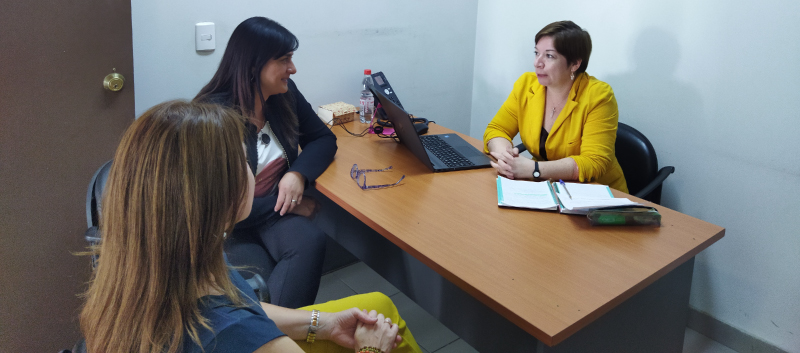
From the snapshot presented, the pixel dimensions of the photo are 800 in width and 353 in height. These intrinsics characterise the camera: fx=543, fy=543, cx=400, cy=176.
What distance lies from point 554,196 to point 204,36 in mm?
1417

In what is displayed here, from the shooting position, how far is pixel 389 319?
1.31 meters

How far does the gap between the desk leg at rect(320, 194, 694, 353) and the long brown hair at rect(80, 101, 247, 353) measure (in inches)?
27.7

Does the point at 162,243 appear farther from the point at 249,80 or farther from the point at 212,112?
the point at 249,80

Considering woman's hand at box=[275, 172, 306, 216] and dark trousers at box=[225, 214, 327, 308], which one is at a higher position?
woman's hand at box=[275, 172, 306, 216]

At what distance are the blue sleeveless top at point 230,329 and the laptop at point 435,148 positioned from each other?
98cm

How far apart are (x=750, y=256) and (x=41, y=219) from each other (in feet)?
8.17

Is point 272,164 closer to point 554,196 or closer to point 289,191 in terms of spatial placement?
point 289,191

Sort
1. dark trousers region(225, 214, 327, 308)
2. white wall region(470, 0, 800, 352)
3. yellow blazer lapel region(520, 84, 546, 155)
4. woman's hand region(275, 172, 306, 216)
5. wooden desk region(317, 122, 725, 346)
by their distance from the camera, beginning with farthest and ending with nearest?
yellow blazer lapel region(520, 84, 546, 155) < white wall region(470, 0, 800, 352) < woman's hand region(275, 172, 306, 216) < dark trousers region(225, 214, 327, 308) < wooden desk region(317, 122, 725, 346)

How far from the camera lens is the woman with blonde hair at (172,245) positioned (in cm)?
83

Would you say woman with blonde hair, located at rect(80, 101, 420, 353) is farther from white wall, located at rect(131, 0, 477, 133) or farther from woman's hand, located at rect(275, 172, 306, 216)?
white wall, located at rect(131, 0, 477, 133)

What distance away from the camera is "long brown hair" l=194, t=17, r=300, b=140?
5.72ft

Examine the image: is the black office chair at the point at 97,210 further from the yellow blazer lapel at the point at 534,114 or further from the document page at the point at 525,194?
the yellow blazer lapel at the point at 534,114

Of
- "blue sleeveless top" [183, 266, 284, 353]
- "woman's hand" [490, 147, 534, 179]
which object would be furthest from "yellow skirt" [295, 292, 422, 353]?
"woman's hand" [490, 147, 534, 179]

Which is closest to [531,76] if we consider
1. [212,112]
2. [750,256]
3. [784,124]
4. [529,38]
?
[529,38]
